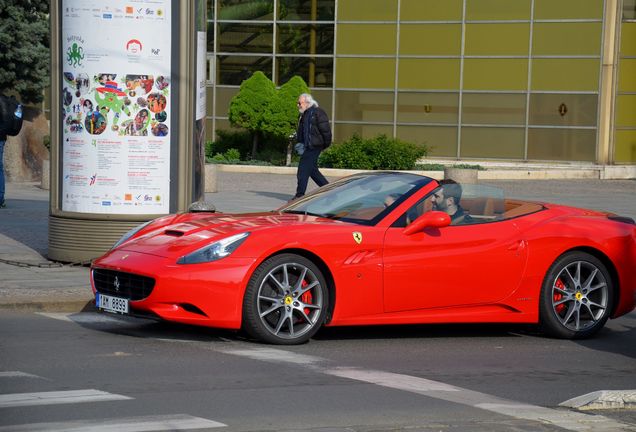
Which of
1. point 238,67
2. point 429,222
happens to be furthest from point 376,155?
point 429,222

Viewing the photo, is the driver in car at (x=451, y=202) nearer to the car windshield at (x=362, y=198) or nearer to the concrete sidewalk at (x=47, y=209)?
the car windshield at (x=362, y=198)

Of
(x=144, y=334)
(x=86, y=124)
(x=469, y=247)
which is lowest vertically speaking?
(x=144, y=334)

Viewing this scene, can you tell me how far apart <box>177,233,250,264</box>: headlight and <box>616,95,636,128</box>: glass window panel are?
2565 cm

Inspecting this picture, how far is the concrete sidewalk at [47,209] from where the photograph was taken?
10.8m

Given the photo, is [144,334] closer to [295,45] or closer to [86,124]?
[86,124]

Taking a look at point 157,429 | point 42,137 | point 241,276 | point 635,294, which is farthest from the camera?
point 42,137

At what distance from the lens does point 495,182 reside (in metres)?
29.5

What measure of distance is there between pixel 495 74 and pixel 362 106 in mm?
3929

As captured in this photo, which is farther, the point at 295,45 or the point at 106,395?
the point at 295,45

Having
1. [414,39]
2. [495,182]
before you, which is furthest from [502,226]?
[414,39]

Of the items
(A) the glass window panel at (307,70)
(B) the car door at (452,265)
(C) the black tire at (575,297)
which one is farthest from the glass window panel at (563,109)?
(B) the car door at (452,265)

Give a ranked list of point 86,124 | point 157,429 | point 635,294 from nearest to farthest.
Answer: point 157,429 → point 635,294 → point 86,124

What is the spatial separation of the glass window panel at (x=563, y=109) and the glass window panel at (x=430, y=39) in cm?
266

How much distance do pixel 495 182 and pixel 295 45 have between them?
8646 millimetres
